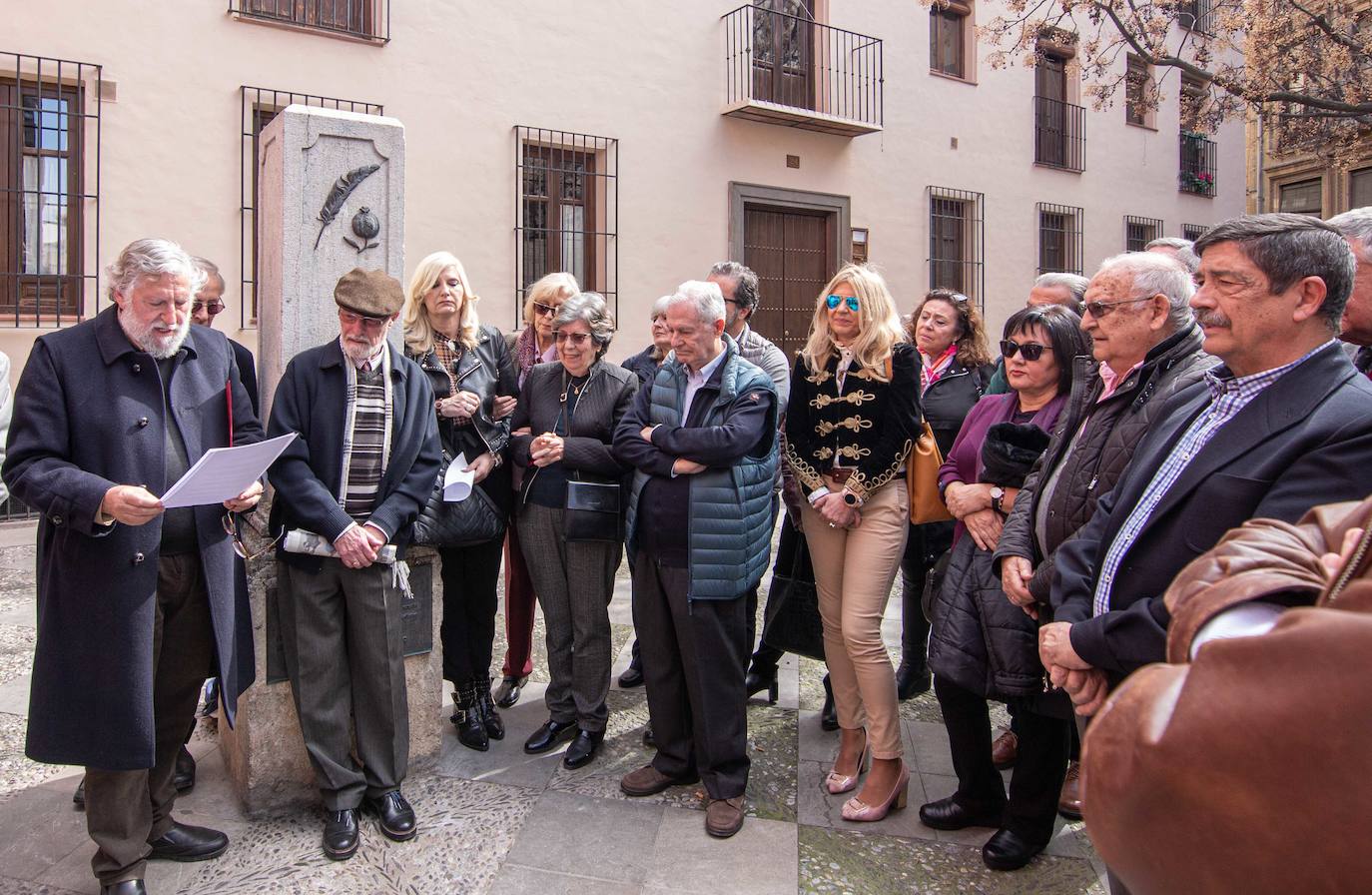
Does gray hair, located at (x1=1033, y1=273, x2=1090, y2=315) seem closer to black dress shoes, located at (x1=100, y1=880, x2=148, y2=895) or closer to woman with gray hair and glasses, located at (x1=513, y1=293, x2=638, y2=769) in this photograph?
woman with gray hair and glasses, located at (x1=513, y1=293, x2=638, y2=769)

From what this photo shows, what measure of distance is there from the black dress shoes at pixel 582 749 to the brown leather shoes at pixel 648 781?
20 centimetres

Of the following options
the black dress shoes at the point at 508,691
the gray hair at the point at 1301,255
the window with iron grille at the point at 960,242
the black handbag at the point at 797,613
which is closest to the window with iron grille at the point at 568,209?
the window with iron grille at the point at 960,242

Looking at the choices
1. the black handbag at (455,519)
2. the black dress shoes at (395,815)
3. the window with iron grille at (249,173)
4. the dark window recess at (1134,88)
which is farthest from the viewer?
the dark window recess at (1134,88)

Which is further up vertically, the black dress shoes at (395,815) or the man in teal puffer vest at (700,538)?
the man in teal puffer vest at (700,538)

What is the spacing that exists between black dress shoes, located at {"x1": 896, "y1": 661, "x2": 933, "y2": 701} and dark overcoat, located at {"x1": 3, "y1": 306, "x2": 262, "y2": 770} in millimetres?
3122

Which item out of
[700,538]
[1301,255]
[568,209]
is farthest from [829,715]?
[568,209]

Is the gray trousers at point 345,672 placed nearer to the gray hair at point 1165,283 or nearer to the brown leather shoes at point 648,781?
the brown leather shoes at point 648,781

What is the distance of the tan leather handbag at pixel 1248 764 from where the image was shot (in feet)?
2.27

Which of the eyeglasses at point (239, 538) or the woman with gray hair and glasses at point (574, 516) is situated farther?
the woman with gray hair and glasses at point (574, 516)

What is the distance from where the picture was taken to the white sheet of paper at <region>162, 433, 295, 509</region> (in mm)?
2445

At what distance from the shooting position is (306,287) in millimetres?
3383

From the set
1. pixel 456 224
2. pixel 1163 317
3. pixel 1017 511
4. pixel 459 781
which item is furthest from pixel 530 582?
pixel 456 224

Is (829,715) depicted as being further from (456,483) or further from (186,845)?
(186,845)

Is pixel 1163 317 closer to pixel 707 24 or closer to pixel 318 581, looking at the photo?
pixel 318 581
